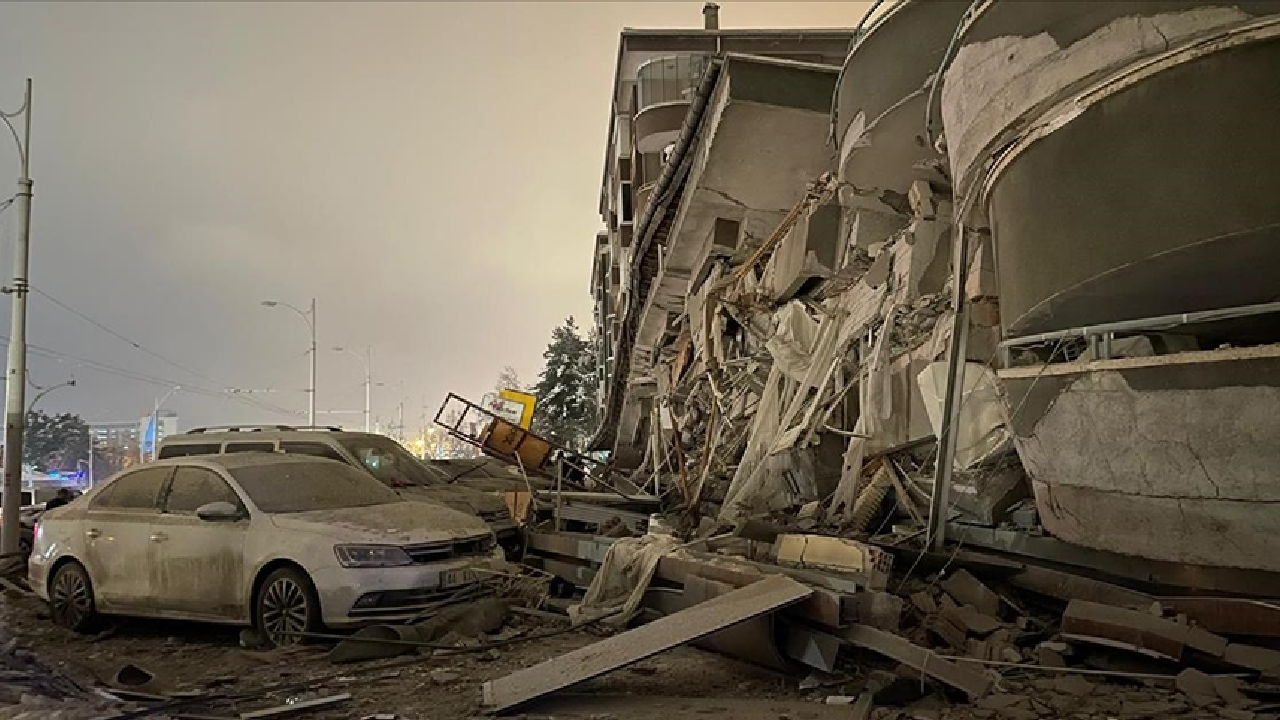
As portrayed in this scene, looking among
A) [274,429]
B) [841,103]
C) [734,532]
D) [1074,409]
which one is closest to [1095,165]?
[1074,409]

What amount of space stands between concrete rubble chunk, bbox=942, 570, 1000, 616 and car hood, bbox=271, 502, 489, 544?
4.08 m

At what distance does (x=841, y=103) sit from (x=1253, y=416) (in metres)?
6.68

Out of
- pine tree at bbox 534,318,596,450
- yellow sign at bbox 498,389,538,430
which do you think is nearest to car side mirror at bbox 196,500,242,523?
yellow sign at bbox 498,389,538,430

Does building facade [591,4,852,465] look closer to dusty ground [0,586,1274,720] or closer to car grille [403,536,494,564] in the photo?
car grille [403,536,494,564]

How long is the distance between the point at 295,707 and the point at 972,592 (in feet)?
13.8

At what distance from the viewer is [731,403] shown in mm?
14609

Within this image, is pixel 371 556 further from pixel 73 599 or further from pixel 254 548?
pixel 73 599

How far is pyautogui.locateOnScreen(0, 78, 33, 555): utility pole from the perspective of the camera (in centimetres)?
1499

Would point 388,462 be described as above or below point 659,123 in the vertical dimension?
below

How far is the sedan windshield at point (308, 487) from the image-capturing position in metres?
8.59

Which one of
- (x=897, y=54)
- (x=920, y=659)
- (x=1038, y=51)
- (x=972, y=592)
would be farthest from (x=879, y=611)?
(x=897, y=54)

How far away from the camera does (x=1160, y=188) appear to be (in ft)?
17.4

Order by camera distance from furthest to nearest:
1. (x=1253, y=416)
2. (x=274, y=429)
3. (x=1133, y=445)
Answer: (x=274, y=429)
(x=1133, y=445)
(x=1253, y=416)

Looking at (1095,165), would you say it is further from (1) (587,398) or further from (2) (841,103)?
(1) (587,398)
